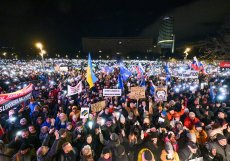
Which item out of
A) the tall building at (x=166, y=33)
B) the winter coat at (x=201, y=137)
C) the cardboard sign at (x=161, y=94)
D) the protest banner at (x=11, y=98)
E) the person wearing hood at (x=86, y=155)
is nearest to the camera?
the person wearing hood at (x=86, y=155)

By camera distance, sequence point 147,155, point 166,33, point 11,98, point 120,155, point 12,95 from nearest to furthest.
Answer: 1. point 147,155
2. point 120,155
3. point 11,98
4. point 12,95
5. point 166,33

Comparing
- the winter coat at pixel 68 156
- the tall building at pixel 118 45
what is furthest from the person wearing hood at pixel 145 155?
the tall building at pixel 118 45

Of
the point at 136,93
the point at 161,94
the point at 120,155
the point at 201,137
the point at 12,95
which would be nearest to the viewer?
the point at 120,155

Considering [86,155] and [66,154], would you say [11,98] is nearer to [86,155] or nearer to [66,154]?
[66,154]

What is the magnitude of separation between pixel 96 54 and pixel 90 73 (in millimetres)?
94553

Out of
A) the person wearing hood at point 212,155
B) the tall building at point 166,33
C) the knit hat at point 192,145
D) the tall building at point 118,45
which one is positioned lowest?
the person wearing hood at point 212,155

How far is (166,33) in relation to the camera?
165 meters

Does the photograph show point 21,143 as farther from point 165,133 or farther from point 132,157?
point 165,133

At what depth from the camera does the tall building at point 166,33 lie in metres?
153

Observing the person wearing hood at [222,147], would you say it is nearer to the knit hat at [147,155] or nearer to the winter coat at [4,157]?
the knit hat at [147,155]

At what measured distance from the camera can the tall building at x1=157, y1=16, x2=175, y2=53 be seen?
153m

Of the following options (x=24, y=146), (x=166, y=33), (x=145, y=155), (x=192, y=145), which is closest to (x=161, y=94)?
(x=192, y=145)

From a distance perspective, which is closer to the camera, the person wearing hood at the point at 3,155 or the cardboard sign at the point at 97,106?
the person wearing hood at the point at 3,155

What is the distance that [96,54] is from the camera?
4085 inches
